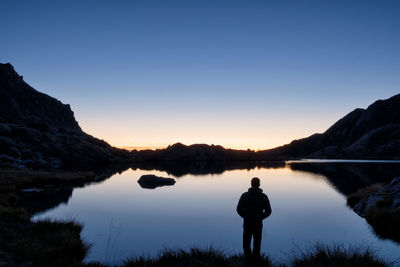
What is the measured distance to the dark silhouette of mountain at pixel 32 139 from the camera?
8225 centimetres

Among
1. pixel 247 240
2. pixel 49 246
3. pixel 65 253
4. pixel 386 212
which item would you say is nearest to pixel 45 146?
pixel 49 246

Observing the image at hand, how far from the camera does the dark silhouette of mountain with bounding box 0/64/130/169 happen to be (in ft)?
270

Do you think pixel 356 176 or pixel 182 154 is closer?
pixel 356 176

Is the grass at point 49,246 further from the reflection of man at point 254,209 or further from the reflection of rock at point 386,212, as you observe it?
the reflection of rock at point 386,212

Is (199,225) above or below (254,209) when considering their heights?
below

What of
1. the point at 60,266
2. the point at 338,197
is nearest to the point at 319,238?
the point at 60,266

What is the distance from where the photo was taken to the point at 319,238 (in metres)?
18.4

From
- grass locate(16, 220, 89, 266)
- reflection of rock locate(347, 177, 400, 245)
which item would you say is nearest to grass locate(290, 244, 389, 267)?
reflection of rock locate(347, 177, 400, 245)

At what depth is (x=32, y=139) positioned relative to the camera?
10231cm

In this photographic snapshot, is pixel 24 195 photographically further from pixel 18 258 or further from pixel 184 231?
pixel 18 258

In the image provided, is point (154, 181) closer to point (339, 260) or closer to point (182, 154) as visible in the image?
point (339, 260)

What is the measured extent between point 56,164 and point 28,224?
8256 cm

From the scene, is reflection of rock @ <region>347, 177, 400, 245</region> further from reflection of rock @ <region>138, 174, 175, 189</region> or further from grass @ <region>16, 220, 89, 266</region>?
reflection of rock @ <region>138, 174, 175, 189</region>

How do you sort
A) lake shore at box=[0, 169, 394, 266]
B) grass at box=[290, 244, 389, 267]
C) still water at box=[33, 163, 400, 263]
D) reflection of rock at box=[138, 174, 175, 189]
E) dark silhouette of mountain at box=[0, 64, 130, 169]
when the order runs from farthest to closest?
dark silhouette of mountain at box=[0, 64, 130, 169] < reflection of rock at box=[138, 174, 175, 189] < still water at box=[33, 163, 400, 263] < lake shore at box=[0, 169, 394, 266] < grass at box=[290, 244, 389, 267]
